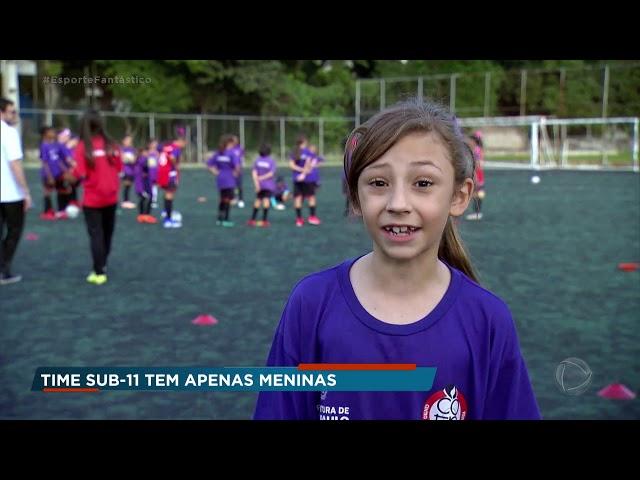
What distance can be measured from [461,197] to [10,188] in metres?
7.11

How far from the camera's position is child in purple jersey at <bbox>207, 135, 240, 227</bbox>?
47.7ft

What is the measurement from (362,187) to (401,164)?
Result: 0.13 meters

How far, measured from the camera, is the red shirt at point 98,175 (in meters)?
8.27

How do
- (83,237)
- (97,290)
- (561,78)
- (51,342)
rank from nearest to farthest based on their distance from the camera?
(51,342) < (97,290) < (83,237) < (561,78)

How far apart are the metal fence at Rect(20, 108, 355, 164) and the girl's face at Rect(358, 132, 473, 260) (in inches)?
1221

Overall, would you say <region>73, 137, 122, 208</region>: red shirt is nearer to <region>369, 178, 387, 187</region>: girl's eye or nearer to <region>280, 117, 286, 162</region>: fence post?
<region>369, 178, 387, 187</region>: girl's eye

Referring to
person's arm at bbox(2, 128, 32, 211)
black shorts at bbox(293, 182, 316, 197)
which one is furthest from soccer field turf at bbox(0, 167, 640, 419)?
person's arm at bbox(2, 128, 32, 211)

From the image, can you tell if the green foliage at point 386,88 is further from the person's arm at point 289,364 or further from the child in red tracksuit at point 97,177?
the person's arm at point 289,364

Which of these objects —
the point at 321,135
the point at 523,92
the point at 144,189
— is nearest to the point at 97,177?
the point at 144,189

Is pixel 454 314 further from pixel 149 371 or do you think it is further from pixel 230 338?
pixel 230 338

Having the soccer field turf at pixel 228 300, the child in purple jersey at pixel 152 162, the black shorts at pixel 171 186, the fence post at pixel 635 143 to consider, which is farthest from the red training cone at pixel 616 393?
the fence post at pixel 635 143

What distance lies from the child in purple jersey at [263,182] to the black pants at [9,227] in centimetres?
652
